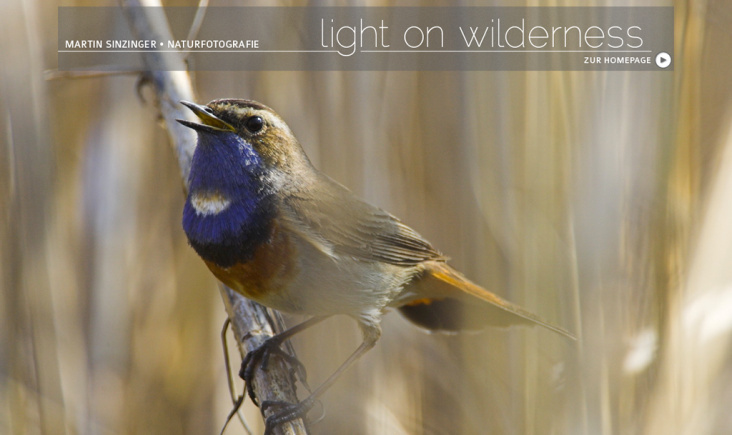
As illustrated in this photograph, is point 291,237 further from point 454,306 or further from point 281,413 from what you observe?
point 454,306

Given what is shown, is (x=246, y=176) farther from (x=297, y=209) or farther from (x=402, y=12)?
(x=402, y=12)

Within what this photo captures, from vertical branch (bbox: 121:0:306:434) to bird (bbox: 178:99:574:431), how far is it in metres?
0.07

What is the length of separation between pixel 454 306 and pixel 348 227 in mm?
525

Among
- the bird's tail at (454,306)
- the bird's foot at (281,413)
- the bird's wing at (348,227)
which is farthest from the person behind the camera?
the bird's tail at (454,306)

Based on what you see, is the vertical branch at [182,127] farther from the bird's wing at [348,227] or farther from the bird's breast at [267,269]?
the bird's wing at [348,227]

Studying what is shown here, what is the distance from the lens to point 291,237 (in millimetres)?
1854

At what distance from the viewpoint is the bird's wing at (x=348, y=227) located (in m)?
1.89

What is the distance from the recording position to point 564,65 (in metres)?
Answer: 1.92

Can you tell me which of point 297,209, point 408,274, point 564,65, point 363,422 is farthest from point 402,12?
point 363,422

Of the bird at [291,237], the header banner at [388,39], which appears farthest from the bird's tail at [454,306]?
the header banner at [388,39]

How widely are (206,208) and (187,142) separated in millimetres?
357

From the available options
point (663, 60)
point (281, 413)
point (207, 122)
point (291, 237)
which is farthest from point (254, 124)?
point (663, 60)

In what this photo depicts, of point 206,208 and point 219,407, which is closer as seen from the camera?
point 206,208

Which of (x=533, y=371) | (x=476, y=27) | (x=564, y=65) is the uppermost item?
(x=476, y=27)
